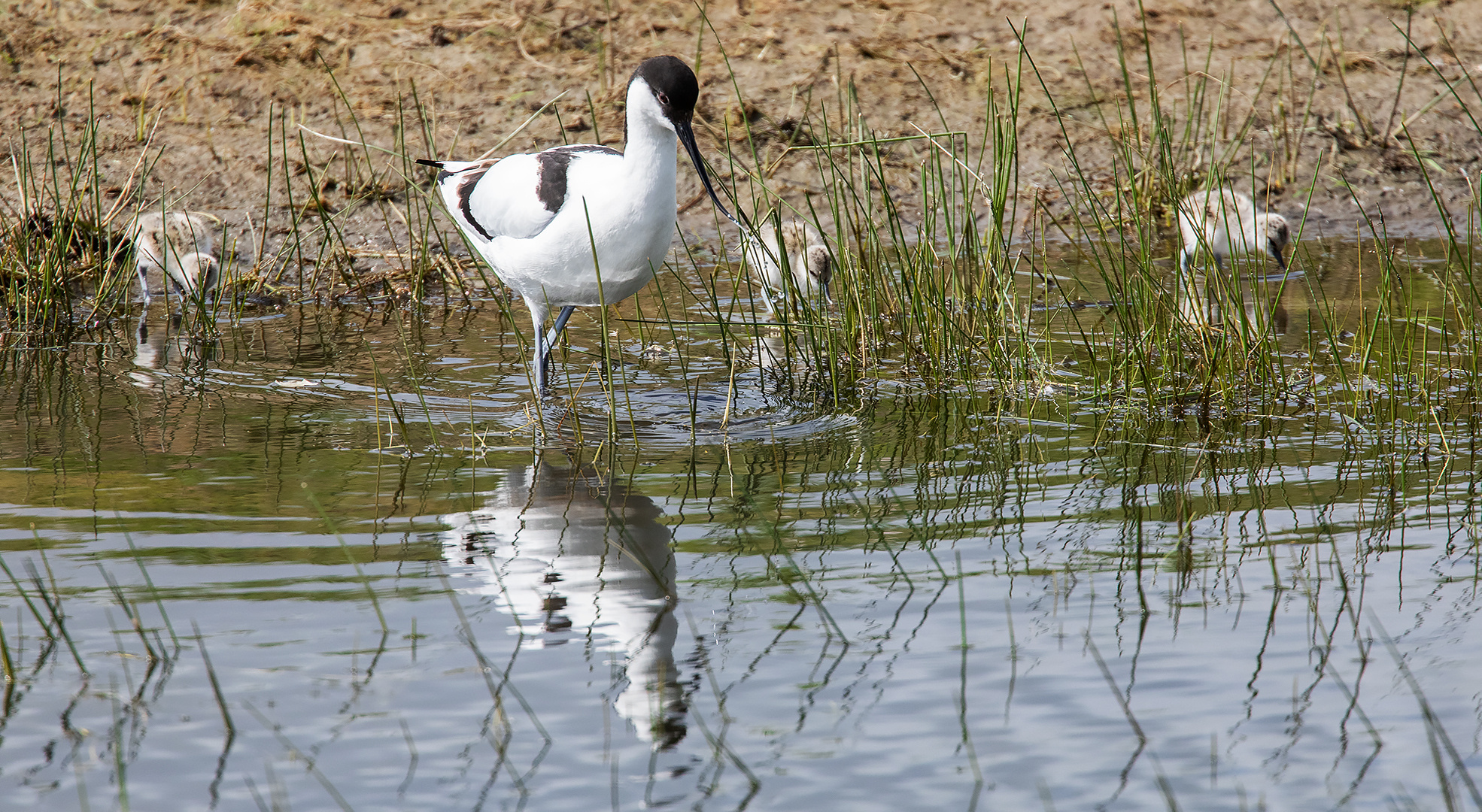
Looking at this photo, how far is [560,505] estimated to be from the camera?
4.18 m

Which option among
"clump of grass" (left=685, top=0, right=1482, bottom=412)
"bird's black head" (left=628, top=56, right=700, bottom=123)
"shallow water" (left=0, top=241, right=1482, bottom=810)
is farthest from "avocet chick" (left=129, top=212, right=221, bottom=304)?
"clump of grass" (left=685, top=0, right=1482, bottom=412)

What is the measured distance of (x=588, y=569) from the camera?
3.69 metres

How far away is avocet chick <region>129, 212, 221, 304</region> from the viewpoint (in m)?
6.57

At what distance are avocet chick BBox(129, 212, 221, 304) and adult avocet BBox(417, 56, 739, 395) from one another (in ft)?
5.29

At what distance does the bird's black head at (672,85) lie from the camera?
4734 mm

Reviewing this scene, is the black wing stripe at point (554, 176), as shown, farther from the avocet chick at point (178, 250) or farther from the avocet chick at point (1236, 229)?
the avocet chick at point (1236, 229)

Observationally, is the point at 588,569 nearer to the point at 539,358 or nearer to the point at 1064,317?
the point at 539,358

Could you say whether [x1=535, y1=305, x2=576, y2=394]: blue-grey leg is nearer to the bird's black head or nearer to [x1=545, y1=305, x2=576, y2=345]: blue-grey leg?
[x1=545, y1=305, x2=576, y2=345]: blue-grey leg

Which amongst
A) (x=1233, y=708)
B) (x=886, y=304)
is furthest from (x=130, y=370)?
(x=1233, y=708)

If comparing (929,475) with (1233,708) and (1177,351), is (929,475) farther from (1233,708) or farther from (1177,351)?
(1233,708)

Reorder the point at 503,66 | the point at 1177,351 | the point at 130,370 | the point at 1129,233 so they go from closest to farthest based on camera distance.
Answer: the point at 1177,351 → the point at 130,370 → the point at 1129,233 → the point at 503,66

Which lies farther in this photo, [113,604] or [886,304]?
[886,304]

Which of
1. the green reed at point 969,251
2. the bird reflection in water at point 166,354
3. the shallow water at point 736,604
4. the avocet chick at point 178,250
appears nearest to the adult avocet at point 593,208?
the green reed at point 969,251

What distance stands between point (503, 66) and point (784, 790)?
23.6ft
